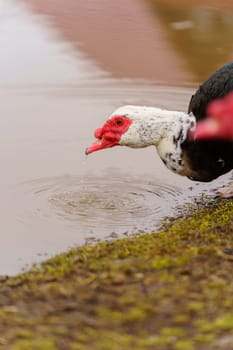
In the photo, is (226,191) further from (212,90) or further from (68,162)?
(68,162)

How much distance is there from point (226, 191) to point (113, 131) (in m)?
0.83

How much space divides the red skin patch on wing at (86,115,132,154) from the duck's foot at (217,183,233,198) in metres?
0.74

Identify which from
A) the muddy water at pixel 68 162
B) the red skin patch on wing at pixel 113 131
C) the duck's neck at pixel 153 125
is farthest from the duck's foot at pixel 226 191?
the red skin patch on wing at pixel 113 131

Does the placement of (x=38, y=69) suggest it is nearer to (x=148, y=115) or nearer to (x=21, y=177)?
(x=21, y=177)

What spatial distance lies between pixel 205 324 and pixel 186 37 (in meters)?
5.47

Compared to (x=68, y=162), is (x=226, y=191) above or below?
below

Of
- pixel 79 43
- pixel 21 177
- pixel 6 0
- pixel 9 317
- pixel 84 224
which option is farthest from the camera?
pixel 6 0

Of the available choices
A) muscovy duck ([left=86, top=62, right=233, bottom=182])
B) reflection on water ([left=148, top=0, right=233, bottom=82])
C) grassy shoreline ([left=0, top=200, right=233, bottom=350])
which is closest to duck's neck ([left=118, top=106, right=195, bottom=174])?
muscovy duck ([left=86, top=62, right=233, bottom=182])

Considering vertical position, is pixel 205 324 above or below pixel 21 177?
below

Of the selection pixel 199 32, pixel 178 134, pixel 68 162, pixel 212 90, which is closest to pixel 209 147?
pixel 178 134

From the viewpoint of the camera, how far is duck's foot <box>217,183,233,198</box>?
197 inches

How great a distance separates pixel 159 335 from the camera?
2.78m

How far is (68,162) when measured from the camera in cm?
542

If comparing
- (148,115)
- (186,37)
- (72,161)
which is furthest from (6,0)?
(148,115)
